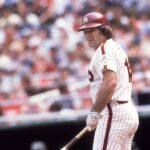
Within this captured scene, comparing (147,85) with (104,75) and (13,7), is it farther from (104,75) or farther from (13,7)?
(104,75)

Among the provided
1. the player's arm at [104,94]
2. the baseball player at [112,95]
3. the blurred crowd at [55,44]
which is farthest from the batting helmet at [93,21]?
the blurred crowd at [55,44]

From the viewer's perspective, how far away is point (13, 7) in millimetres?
12328

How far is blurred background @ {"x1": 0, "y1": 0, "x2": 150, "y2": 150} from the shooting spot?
9.87m

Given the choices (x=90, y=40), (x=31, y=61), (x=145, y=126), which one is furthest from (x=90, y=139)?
(x=90, y=40)

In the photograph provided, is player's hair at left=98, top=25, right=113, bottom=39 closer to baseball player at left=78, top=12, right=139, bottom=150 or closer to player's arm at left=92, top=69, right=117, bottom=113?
baseball player at left=78, top=12, right=139, bottom=150

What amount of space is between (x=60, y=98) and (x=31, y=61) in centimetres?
142

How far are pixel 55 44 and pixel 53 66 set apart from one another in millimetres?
613

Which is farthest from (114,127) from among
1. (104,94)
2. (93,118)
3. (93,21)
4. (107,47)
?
(93,21)

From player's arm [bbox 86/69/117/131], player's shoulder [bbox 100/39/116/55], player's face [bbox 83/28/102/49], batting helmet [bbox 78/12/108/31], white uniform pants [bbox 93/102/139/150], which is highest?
batting helmet [bbox 78/12/108/31]

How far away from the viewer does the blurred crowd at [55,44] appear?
A: 10.1m

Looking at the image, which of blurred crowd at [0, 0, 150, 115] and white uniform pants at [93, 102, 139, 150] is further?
blurred crowd at [0, 0, 150, 115]

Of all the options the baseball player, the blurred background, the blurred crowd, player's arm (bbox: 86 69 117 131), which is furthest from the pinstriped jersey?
the blurred crowd

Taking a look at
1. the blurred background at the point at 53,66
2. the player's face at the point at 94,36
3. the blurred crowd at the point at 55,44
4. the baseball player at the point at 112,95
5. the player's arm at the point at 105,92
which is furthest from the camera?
the blurred crowd at the point at 55,44

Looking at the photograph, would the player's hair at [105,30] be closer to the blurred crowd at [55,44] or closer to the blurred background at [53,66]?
Answer: the blurred background at [53,66]
